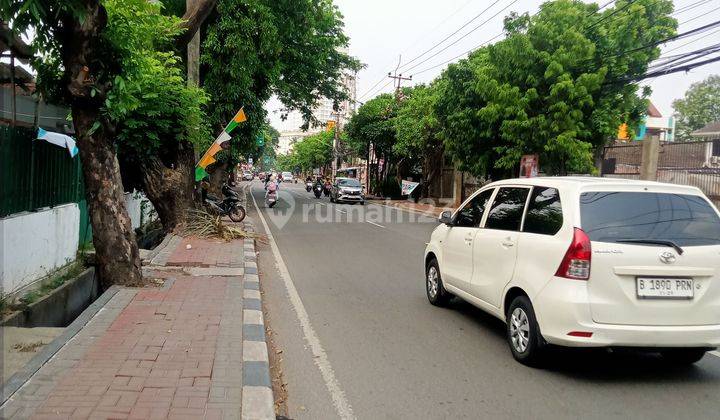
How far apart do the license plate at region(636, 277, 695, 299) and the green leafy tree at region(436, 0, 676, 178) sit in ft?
43.3

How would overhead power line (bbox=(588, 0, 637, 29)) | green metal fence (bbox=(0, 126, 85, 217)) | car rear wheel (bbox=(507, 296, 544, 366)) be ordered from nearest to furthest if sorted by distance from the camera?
car rear wheel (bbox=(507, 296, 544, 366))
green metal fence (bbox=(0, 126, 85, 217))
overhead power line (bbox=(588, 0, 637, 29))

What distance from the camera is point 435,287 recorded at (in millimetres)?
7051

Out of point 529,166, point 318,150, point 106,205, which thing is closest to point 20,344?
point 106,205

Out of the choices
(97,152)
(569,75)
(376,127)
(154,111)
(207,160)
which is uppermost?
(376,127)

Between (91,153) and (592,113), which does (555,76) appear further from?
(91,153)

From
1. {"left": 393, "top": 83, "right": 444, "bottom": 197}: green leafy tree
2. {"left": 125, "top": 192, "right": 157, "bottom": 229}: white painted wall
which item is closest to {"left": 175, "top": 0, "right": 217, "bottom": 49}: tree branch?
{"left": 125, "top": 192, "right": 157, "bottom": 229}: white painted wall

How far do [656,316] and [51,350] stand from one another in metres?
4.87

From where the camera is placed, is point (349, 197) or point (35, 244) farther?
point (349, 197)

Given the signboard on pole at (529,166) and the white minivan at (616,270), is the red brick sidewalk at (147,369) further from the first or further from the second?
the signboard on pole at (529,166)

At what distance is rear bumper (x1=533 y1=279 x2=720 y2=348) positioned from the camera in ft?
13.9

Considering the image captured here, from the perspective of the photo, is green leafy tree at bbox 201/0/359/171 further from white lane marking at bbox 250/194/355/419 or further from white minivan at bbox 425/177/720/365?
white minivan at bbox 425/177/720/365

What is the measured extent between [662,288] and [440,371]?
6.19 feet

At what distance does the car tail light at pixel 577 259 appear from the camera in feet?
14.0

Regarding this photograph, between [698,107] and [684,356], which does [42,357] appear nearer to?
[684,356]
